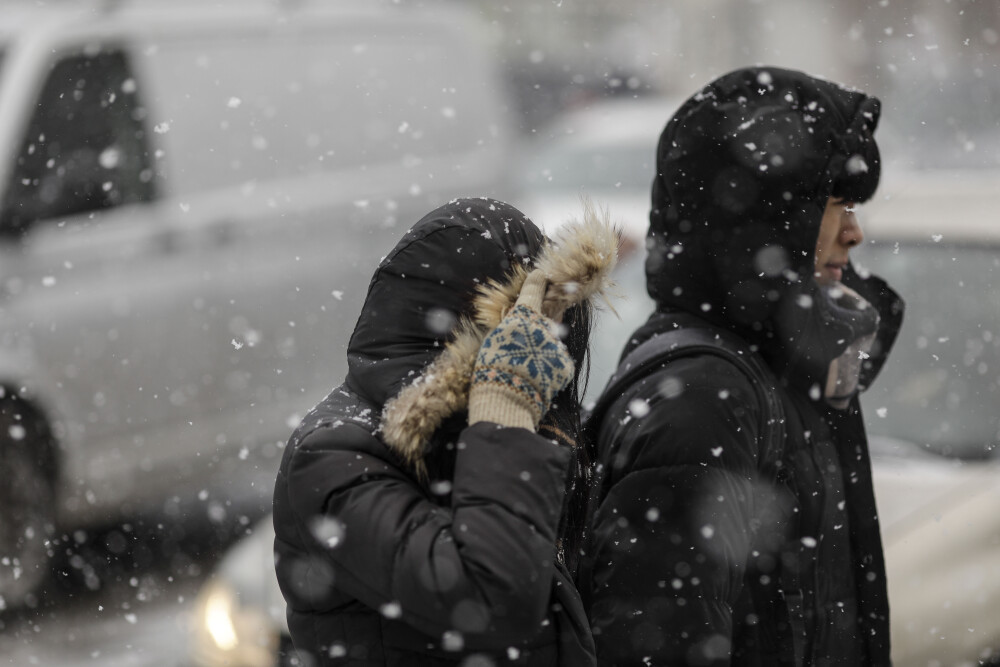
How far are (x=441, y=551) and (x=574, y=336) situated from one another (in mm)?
490

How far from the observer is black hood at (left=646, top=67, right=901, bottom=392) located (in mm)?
2076

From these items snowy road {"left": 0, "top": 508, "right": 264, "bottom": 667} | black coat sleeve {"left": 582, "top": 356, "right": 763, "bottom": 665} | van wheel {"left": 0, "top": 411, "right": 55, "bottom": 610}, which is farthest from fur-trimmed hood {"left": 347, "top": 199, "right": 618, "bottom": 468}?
van wheel {"left": 0, "top": 411, "right": 55, "bottom": 610}

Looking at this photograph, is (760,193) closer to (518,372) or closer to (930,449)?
(518,372)

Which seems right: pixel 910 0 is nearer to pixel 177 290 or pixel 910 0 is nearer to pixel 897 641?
pixel 177 290

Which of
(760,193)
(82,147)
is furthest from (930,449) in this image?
(82,147)

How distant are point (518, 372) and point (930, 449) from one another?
2.37 m

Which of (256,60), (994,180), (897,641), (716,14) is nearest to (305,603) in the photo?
(897,641)

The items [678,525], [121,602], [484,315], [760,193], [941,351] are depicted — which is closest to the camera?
[484,315]

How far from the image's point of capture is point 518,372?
1638 mm

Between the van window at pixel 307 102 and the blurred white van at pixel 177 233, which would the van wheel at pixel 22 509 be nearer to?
the blurred white van at pixel 177 233

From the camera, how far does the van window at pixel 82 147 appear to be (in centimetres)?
502

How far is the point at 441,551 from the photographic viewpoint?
1550 millimetres

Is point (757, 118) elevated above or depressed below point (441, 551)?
above

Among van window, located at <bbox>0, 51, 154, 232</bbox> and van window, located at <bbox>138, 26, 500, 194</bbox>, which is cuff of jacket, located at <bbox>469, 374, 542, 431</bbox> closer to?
van window, located at <bbox>0, 51, 154, 232</bbox>
